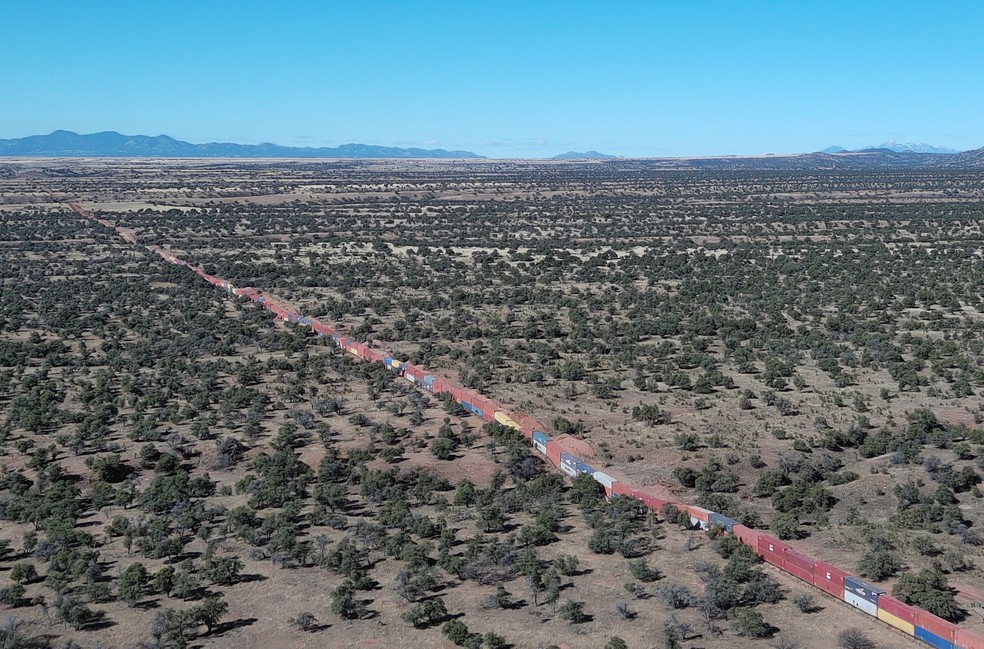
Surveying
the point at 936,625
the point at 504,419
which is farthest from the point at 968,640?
the point at 504,419

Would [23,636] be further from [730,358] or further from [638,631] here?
[730,358]

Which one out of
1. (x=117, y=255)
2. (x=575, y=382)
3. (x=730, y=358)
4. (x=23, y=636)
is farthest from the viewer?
(x=117, y=255)

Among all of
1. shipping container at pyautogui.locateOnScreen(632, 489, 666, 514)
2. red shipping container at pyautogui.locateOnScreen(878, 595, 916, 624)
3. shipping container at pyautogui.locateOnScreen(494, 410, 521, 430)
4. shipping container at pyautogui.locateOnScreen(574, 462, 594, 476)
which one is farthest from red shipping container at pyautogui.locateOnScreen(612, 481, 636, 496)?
red shipping container at pyautogui.locateOnScreen(878, 595, 916, 624)

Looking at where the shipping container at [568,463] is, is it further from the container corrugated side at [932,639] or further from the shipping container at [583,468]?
the container corrugated side at [932,639]

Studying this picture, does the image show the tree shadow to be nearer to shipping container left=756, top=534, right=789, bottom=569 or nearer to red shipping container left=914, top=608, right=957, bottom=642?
shipping container left=756, top=534, right=789, bottom=569

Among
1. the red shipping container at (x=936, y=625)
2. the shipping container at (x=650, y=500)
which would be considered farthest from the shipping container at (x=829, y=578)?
the shipping container at (x=650, y=500)

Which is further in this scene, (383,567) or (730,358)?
(730,358)

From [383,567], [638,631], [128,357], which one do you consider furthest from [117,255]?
[638,631]
